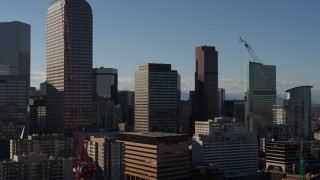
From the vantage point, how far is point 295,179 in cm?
8994

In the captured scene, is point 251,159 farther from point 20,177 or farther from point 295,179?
point 20,177

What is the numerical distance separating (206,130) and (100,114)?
44911 mm

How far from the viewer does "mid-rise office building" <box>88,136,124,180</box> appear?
8656cm

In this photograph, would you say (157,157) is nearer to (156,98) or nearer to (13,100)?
(13,100)

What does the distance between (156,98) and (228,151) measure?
48175 mm

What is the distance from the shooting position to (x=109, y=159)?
284 ft

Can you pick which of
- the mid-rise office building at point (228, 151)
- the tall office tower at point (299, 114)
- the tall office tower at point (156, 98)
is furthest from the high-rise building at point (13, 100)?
the tall office tower at point (299, 114)

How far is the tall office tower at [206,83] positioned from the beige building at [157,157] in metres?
91.5

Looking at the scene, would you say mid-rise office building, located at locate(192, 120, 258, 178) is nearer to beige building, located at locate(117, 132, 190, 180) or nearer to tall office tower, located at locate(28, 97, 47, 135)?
beige building, located at locate(117, 132, 190, 180)

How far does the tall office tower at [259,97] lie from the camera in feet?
588

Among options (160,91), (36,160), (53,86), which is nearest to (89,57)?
(53,86)

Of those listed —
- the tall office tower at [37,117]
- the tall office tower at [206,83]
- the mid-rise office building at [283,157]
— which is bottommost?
the mid-rise office building at [283,157]

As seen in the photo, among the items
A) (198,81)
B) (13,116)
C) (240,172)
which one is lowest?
(240,172)

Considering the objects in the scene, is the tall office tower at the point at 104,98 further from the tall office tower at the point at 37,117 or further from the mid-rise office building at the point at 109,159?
the mid-rise office building at the point at 109,159
